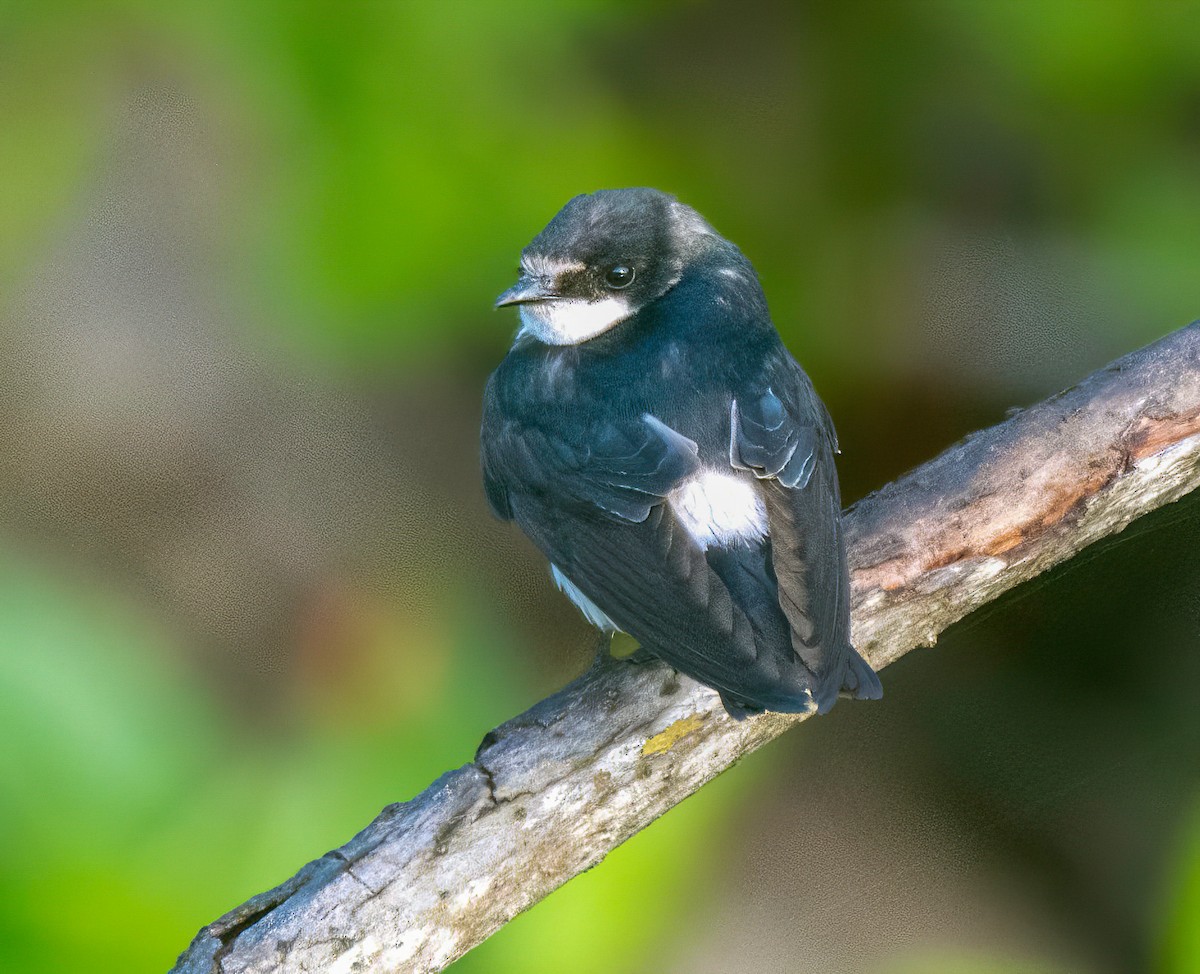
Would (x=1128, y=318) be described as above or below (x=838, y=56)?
below

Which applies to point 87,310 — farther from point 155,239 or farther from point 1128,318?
point 1128,318

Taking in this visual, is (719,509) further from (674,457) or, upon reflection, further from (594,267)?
(594,267)

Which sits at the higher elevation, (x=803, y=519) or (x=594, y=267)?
(x=594, y=267)

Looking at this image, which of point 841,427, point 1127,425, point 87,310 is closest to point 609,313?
point 841,427

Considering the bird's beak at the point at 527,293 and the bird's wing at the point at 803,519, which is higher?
the bird's beak at the point at 527,293

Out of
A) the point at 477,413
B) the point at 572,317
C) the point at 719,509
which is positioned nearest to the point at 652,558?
the point at 719,509

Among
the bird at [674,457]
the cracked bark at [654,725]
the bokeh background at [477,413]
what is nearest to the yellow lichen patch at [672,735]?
the cracked bark at [654,725]

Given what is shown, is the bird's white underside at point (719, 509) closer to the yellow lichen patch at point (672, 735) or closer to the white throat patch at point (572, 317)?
the yellow lichen patch at point (672, 735)
